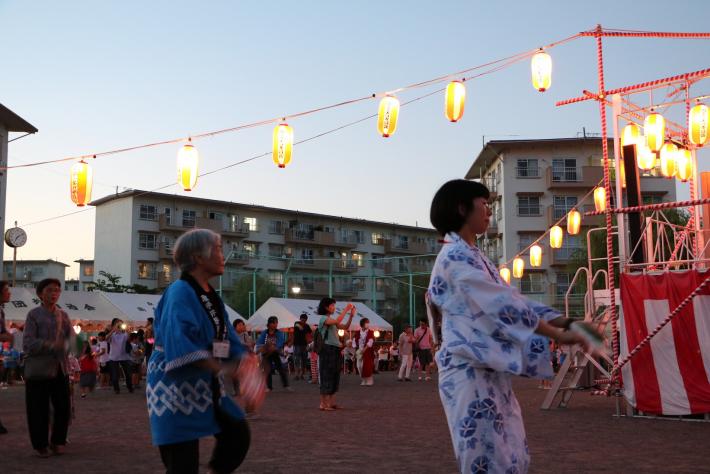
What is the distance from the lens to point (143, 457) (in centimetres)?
732

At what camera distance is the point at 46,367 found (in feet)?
23.7

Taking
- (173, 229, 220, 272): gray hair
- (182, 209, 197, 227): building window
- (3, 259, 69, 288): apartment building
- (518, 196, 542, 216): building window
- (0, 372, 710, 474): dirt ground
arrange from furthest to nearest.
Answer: (3, 259, 69, 288): apartment building
(182, 209, 197, 227): building window
(518, 196, 542, 216): building window
(0, 372, 710, 474): dirt ground
(173, 229, 220, 272): gray hair

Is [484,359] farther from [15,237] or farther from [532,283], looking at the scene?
[532,283]

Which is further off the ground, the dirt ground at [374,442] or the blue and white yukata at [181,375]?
the blue and white yukata at [181,375]

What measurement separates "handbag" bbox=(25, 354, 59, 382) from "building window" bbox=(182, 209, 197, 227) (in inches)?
2005

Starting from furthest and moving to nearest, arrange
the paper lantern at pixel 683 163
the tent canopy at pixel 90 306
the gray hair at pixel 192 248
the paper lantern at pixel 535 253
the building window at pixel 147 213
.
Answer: the building window at pixel 147 213 → the paper lantern at pixel 535 253 → the tent canopy at pixel 90 306 → the paper lantern at pixel 683 163 → the gray hair at pixel 192 248

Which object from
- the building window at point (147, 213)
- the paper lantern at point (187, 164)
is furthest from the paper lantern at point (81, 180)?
the building window at point (147, 213)

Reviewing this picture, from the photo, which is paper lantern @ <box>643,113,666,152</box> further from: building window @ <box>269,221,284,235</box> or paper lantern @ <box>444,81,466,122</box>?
building window @ <box>269,221,284,235</box>

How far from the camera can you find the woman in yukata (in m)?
3.26

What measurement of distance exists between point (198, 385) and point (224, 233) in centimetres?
5650

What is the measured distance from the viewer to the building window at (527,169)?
162 feet

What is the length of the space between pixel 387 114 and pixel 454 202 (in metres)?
12.2

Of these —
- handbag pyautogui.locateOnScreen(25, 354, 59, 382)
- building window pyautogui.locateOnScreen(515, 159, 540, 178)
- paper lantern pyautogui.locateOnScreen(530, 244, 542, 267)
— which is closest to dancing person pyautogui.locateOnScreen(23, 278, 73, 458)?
handbag pyautogui.locateOnScreen(25, 354, 59, 382)

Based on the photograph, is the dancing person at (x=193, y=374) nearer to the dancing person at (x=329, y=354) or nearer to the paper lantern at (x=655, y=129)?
the dancing person at (x=329, y=354)
